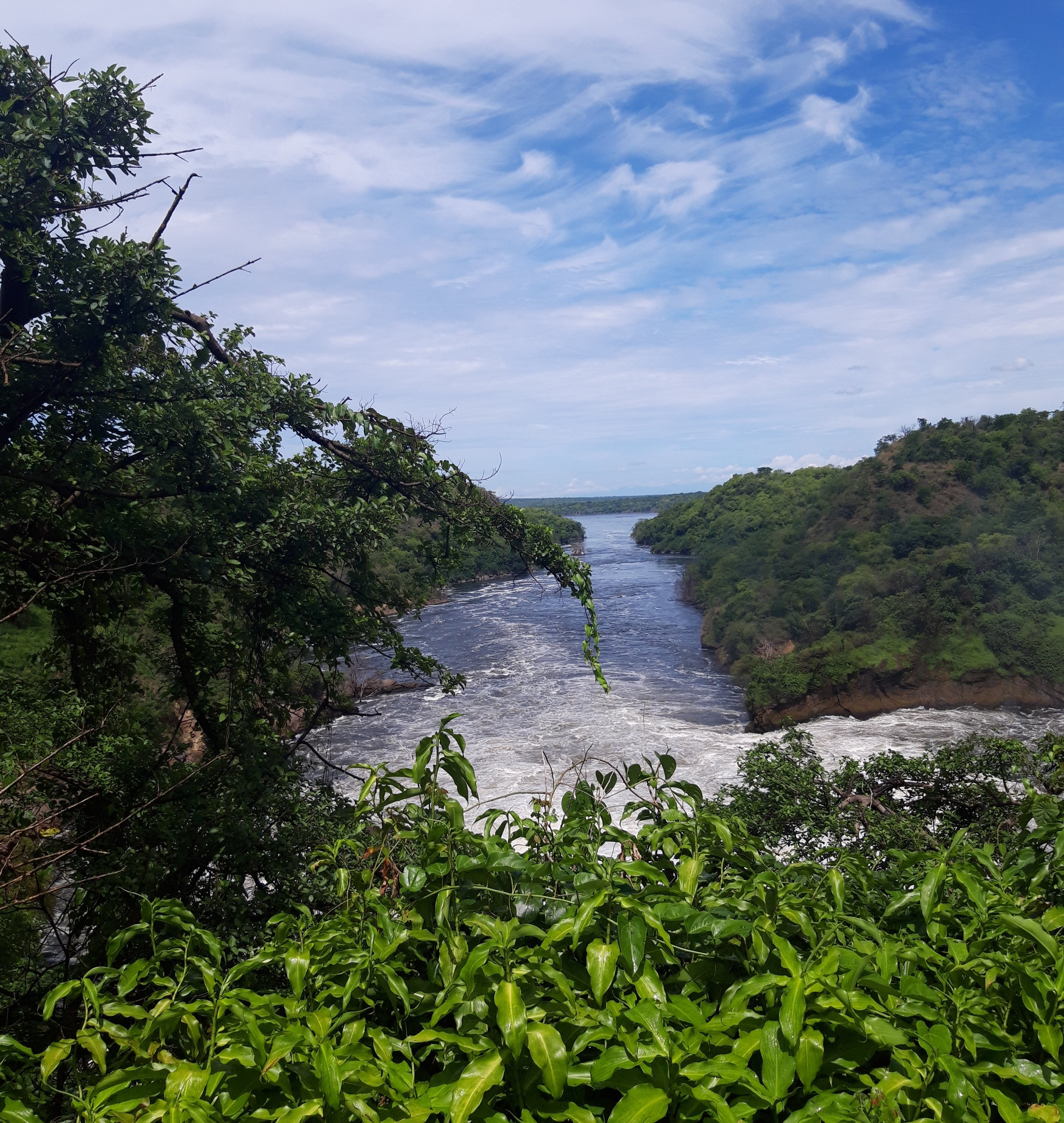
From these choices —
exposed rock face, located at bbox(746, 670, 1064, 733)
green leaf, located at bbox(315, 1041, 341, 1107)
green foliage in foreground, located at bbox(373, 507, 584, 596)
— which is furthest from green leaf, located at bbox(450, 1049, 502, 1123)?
exposed rock face, located at bbox(746, 670, 1064, 733)

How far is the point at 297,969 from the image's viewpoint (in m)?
1.23

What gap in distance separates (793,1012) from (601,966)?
270 millimetres

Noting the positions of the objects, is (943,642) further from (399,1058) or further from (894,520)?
(399,1058)

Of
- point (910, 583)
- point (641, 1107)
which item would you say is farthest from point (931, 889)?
point (910, 583)

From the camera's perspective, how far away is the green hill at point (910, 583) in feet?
83.5

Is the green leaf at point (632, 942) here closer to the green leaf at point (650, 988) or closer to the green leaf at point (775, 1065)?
the green leaf at point (650, 988)

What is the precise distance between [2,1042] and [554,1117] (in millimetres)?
899

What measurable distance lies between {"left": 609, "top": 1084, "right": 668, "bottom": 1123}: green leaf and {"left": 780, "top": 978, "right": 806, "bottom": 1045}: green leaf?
7.5 inches

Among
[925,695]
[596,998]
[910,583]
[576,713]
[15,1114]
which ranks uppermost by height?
[596,998]

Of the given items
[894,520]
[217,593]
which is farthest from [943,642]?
[217,593]

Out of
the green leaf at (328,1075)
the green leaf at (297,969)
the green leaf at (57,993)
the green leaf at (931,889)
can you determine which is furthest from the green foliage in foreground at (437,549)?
the green leaf at (328,1075)

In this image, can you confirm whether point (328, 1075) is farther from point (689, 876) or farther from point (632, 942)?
point (689, 876)

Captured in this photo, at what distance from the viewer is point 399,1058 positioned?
Answer: 1268mm

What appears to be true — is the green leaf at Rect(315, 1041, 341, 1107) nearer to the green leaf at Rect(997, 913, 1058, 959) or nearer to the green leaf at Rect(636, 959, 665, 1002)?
the green leaf at Rect(636, 959, 665, 1002)
